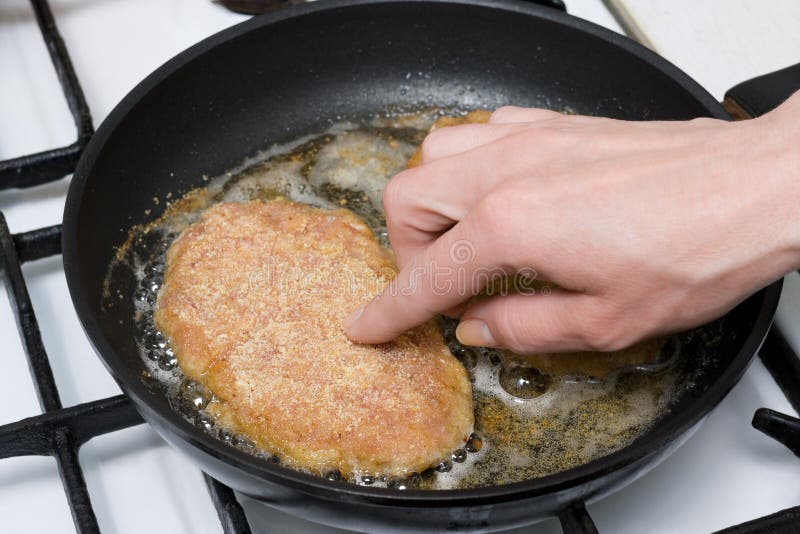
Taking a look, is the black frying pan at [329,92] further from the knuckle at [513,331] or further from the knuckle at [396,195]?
the knuckle at [396,195]

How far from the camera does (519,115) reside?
1123mm

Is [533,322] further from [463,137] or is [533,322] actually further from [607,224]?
[463,137]

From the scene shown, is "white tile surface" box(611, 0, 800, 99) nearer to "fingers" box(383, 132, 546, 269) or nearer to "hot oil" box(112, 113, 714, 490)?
"hot oil" box(112, 113, 714, 490)

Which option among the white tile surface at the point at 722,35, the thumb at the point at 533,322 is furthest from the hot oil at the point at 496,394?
the white tile surface at the point at 722,35

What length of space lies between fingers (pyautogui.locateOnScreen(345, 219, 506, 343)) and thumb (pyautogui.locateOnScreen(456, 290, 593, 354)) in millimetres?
57

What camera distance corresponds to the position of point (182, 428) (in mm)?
828

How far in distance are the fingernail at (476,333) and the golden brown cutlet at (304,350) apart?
0.07m

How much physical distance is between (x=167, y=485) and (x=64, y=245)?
315 mm

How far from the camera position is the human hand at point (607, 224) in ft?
2.58

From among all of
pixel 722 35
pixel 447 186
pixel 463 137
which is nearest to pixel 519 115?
pixel 463 137

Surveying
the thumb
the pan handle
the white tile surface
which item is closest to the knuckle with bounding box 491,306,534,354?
the thumb

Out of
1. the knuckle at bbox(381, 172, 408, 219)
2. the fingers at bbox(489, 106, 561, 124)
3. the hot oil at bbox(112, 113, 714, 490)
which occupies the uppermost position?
the knuckle at bbox(381, 172, 408, 219)

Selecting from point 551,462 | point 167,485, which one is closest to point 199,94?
point 167,485

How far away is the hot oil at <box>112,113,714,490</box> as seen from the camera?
1016 mm
